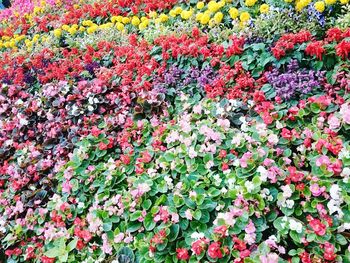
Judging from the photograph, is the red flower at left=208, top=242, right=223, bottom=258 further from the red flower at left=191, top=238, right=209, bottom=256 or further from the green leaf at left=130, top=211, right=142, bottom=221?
the green leaf at left=130, top=211, right=142, bottom=221

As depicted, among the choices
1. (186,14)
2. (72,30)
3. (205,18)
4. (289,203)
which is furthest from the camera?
(72,30)

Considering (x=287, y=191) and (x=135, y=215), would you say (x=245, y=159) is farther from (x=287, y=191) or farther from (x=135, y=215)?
(x=135, y=215)

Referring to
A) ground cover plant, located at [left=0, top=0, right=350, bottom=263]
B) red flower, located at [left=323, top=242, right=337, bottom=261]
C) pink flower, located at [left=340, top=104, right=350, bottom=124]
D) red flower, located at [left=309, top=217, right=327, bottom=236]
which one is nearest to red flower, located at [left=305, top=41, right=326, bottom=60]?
ground cover plant, located at [left=0, top=0, right=350, bottom=263]

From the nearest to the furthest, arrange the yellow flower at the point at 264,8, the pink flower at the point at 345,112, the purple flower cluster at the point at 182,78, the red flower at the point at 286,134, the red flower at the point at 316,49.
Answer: the pink flower at the point at 345,112 < the red flower at the point at 286,134 < the red flower at the point at 316,49 < the purple flower cluster at the point at 182,78 < the yellow flower at the point at 264,8

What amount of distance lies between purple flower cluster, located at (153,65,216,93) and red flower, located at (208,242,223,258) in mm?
1353

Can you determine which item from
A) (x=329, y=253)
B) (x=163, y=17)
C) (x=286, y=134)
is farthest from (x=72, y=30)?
(x=329, y=253)

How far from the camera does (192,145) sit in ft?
8.12

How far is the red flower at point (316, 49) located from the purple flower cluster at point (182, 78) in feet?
2.29

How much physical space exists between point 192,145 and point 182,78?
2.76 ft

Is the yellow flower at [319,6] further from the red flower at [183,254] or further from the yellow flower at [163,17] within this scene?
the red flower at [183,254]

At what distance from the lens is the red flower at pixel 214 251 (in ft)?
6.29

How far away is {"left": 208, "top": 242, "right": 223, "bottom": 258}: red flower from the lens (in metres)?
1.92

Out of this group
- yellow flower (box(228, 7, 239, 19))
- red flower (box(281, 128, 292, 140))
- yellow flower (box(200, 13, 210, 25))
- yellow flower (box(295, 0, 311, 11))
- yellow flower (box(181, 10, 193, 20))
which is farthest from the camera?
yellow flower (box(181, 10, 193, 20))

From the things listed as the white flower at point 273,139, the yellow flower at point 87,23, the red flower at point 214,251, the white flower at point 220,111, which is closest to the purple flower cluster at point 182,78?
the white flower at point 220,111
